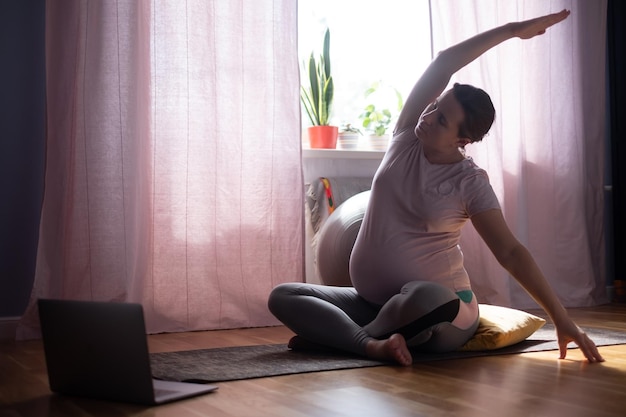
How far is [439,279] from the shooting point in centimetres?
232

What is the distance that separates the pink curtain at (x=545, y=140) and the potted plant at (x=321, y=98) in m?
0.55

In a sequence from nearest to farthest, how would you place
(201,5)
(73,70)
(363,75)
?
(73,70)
(201,5)
(363,75)

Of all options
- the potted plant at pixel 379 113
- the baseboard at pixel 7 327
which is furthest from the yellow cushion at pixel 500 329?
the baseboard at pixel 7 327

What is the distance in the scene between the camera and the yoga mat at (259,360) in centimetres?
197

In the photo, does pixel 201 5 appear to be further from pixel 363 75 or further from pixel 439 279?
pixel 439 279

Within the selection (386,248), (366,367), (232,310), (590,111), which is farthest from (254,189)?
(590,111)

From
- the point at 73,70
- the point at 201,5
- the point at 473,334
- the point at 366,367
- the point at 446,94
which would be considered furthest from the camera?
the point at 201,5

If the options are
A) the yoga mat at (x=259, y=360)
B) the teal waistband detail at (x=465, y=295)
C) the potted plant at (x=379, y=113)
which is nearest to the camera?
the yoga mat at (x=259, y=360)

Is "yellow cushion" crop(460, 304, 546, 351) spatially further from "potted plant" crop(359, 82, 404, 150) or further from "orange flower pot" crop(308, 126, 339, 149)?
"potted plant" crop(359, 82, 404, 150)

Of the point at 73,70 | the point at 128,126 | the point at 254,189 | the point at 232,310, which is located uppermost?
the point at 73,70

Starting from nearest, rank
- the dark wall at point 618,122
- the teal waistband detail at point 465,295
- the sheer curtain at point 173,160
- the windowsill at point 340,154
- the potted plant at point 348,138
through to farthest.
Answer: the teal waistband detail at point 465,295
the sheer curtain at point 173,160
the windowsill at point 340,154
the potted plant at point 348,138
the dark wall at point 618,122

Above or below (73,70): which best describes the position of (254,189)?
below

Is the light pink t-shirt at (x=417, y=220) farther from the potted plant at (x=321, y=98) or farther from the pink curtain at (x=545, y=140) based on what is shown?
the pink curtain at (x=545, y=140)

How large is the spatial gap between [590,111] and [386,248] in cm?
242
